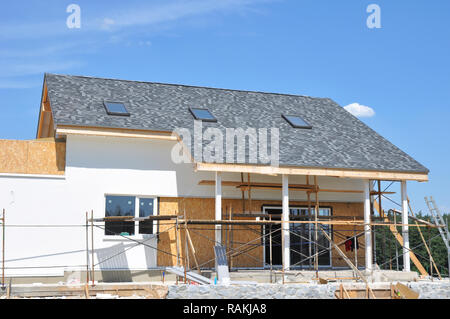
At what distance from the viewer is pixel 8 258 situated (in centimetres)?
1836

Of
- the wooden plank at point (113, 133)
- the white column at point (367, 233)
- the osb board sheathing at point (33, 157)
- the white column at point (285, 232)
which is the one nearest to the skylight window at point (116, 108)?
the wooden plank at point (113, 133)

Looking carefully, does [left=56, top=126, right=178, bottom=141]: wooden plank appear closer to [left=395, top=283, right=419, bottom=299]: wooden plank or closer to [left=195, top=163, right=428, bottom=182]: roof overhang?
[left=195, top=163, right=428, bottom=182]: roof overhang

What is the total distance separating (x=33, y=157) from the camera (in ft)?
61.9

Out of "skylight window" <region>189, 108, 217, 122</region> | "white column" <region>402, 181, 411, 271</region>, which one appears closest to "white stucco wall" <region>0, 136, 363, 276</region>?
"skylight window" <region>189, 108, 217, 122</region>

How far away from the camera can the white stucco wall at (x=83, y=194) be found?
18578 millimetres

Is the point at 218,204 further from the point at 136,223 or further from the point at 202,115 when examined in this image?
the point at 202,115

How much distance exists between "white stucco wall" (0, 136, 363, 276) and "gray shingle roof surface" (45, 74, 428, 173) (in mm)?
979

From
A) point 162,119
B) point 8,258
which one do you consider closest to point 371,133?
point 162,119

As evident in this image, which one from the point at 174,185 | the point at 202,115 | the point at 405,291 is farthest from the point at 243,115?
the point at 405,291

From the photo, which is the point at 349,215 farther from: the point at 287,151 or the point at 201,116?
the point at 201,116

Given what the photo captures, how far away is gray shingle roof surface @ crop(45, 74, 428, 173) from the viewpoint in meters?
20.1

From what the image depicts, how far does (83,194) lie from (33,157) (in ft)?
6.22
